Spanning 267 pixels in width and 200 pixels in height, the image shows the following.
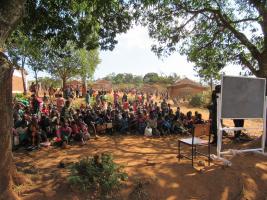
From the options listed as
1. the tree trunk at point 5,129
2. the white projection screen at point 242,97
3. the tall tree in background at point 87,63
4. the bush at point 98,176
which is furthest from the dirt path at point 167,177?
the tall tree in background at point 87,63

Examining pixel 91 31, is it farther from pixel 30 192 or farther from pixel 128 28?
pixel 30 192

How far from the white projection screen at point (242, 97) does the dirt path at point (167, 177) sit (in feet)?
4.19

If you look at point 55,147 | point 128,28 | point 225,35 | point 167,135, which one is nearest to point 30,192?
point 55,147

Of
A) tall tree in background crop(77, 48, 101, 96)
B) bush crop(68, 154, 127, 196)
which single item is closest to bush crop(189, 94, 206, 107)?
tall tree in background crop(77, 48, 101, 96)

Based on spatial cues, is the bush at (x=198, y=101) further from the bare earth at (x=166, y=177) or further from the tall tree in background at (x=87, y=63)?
the bare earth at (x=166, y=177)

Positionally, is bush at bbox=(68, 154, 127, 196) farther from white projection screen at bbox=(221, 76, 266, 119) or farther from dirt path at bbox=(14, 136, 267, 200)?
white projection screen at bbox=(221, 76, 266, 119)

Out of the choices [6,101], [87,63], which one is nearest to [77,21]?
[6,101]

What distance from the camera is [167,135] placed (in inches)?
Result: 567

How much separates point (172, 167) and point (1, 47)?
485 cm

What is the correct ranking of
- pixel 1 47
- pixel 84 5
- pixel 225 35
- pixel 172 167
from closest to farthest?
pixel 1 47 < pixel 172 167 < pixel 84 5 < pixel 225 35

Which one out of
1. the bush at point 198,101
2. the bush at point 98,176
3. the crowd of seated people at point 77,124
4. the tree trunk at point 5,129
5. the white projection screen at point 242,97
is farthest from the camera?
the bush at point 198,101

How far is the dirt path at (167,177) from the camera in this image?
684 centimetres

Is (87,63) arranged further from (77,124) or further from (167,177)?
(167,177)

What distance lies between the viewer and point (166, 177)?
7.47m
